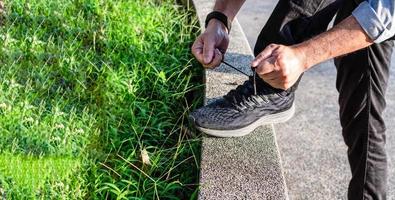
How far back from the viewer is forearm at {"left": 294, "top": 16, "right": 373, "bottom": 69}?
193 centimetres

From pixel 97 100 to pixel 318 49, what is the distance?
4.02 ft

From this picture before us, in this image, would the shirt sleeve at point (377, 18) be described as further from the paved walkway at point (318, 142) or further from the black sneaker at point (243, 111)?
the paved walkway at point (318, 142)

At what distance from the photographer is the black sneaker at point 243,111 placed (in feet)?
8.16

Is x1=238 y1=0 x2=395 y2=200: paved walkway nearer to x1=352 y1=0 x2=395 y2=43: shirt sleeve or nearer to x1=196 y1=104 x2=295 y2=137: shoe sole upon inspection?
x1=196 y1=104 x2=295 y2=137: shoe sole

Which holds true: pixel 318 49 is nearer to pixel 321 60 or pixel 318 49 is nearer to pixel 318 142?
pixel 321 60

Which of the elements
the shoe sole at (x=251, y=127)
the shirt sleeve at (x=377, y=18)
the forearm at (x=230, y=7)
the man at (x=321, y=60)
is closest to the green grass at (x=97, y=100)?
the shoe sole at (x=251, y=127)

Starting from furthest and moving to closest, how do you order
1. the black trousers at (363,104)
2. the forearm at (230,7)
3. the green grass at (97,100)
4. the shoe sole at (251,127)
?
1. the forearm at (230,7)
2. the shoe sole at (251,127)
3. the green grass at (97,100)
4. the black trousers at (363,104)

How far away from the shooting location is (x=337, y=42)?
1933mm

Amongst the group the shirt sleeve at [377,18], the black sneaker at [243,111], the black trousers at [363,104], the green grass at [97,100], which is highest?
the shirt sleeve at [377,18]

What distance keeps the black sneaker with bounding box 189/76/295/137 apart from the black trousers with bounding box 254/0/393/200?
37cm

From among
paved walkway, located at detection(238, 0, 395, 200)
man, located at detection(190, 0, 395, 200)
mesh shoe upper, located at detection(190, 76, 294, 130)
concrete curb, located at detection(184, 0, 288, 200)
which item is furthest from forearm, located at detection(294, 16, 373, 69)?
paved walkway, located at detection(238, 0, 395, 200)

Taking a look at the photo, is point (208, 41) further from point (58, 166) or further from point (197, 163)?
point (58, 166)

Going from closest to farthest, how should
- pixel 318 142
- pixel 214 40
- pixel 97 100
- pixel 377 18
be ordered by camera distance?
pixel 377 18 < pixel 214 40 < pixel 97 100 < pixel 318 142

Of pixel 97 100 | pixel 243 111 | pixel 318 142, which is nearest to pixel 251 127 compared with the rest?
pixel 243 111
